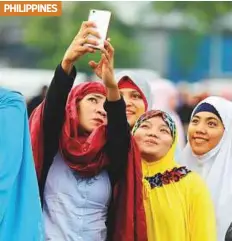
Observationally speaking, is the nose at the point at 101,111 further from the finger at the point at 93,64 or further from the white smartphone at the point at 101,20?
the white smartphone at the point at 101,20

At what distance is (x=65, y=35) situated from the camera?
74.0 ft

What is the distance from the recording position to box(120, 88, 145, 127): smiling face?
15.5 ft

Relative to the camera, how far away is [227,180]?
15.4ft

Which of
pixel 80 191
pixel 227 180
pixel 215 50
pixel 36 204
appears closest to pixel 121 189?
pixel 80 191

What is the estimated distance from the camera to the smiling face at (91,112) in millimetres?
3871

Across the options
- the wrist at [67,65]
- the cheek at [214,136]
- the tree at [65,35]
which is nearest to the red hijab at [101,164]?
the wrist at [67,65]

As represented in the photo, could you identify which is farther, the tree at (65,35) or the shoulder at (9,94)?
the tree at (65,35)

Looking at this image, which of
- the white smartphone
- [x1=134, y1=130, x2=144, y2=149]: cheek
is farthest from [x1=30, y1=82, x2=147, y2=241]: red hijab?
the white smartphone

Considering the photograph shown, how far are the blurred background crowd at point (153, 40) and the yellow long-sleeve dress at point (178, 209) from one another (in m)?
15.4

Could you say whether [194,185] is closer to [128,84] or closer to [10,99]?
[128,84]

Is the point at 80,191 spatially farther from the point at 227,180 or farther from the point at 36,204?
the point at 227,180

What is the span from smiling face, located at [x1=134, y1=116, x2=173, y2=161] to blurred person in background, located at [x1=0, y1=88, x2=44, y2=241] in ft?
2.77

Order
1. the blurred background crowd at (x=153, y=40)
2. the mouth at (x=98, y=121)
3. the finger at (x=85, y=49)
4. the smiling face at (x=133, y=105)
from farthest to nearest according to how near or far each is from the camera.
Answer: the blurred background crowd at (x=153, y=40) < the smiling face at (x=133, y=105) < the mouth at (x=98, y=121) < the finger at (x=85, y=49)

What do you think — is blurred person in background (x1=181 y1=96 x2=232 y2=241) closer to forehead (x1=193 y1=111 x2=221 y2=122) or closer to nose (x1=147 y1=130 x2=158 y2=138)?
forehead (x1=193 y1=111 x2=221 y2=122)
